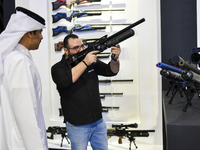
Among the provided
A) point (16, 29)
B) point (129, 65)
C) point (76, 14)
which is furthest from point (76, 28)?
point (16, 29)

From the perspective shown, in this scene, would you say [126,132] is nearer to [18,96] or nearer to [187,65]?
[18,96]

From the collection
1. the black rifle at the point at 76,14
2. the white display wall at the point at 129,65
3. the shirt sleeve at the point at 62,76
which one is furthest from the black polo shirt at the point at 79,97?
the black rifle at the point at 76,14

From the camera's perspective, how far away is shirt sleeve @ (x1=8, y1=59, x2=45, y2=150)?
140 centimetres

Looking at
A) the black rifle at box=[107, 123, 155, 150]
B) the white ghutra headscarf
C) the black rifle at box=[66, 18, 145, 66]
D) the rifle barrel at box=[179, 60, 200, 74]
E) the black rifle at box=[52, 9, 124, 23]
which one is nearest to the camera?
the rifle barrel at box=[179, 60, 200, 74]

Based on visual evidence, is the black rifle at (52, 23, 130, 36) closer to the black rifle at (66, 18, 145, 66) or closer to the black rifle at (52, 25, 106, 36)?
the black rifle at (52, 25, 106, 36)

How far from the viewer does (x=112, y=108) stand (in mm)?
3811

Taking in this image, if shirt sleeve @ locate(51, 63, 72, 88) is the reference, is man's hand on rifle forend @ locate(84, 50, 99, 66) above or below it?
above

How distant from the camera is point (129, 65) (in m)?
3.79

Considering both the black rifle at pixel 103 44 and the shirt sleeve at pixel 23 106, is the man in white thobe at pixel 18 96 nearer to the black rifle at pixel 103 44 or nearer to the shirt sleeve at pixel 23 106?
the shirt sleeve at pixel 23 106

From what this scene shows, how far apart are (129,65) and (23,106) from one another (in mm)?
2642

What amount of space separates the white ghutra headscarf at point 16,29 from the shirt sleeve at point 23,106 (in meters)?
0.12

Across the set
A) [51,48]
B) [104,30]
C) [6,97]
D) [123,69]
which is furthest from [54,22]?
[6,97]

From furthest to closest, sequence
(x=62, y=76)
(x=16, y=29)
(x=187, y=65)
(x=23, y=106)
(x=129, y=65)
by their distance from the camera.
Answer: (x=129, y=65) < (x=62, y=76) < (x=16, y=29) < (x=23, y=106) < (x=187, y=65)

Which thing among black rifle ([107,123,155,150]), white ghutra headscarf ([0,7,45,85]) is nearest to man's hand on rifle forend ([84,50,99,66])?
white ghutra headscarf ([0,7,45,85])
